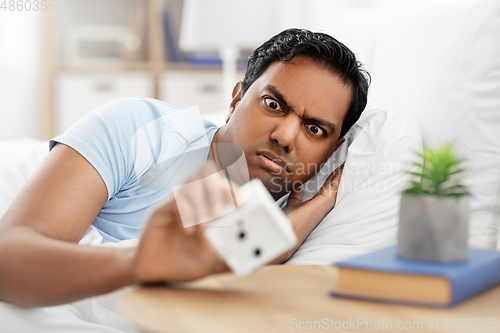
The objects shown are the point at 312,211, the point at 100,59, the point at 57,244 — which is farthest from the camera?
the point at 100,59

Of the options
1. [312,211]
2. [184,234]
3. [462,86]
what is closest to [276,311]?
[184,234]

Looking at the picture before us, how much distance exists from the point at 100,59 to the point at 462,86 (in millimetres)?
2501

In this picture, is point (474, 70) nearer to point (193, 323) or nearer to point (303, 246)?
point (303, 246)

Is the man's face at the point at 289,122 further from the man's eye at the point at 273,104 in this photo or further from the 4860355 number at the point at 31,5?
the 4860355 number at the point at 31,5

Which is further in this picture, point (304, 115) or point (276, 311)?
point (304, 115)

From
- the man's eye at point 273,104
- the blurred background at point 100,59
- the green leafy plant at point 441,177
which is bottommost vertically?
the blurred background at point 100,59

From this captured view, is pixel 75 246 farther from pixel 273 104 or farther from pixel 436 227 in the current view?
pixel 273 104

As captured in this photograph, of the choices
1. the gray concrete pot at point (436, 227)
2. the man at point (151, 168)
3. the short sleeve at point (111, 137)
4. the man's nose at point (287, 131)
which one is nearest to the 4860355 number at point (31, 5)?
the man at point (151, 168)

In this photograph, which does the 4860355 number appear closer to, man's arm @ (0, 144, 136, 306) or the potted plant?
man's arm @ (0, 144, 136, 306)

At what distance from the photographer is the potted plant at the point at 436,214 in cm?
54

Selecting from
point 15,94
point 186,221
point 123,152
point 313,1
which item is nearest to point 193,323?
point 186,221

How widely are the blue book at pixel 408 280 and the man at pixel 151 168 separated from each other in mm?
148

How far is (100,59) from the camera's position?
3033 millimetres

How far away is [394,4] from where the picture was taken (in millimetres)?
2205
